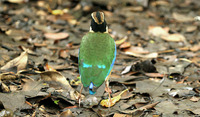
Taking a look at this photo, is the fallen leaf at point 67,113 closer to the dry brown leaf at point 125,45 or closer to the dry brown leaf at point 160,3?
the dry brown leaf at point 125,45

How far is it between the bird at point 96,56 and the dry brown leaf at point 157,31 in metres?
3.71

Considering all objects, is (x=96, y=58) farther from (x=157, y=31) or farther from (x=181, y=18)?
(x=181, y=18)

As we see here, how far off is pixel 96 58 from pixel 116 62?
210 cm

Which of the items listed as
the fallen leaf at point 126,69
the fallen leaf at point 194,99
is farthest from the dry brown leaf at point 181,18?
the fallen leaf at point 194,99

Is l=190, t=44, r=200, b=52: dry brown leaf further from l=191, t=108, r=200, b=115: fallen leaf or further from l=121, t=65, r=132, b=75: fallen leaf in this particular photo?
l=191, t=108, r=200, b=115: fallen leaf

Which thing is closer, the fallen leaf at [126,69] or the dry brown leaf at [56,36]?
the fallen leaf at [126,69]

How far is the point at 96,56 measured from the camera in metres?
5.03

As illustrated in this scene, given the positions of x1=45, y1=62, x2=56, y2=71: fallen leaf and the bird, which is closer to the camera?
the bird

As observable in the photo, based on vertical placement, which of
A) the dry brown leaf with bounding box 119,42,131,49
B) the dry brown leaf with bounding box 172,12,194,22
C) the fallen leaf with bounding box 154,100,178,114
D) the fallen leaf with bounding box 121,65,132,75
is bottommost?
the fallen leaf with bounding box 154,100,178,114

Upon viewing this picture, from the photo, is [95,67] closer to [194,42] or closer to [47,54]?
[47,54]

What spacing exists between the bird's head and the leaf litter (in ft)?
3.38

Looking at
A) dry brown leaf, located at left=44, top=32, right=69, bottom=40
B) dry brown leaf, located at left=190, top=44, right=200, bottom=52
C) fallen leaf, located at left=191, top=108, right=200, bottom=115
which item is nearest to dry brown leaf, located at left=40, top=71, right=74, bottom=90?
fallen leaf, located at left=191, top=108, right=200, bottom=115

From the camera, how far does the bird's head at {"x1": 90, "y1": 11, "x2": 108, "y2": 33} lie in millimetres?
5387

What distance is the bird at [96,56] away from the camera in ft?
15.5
